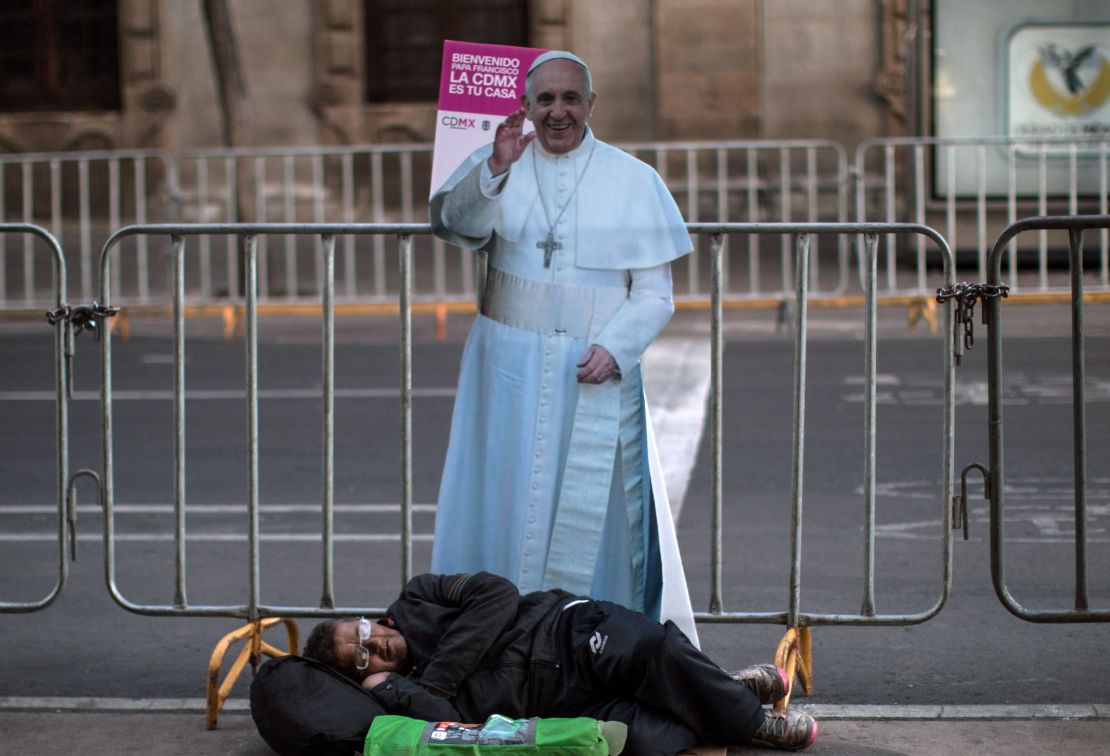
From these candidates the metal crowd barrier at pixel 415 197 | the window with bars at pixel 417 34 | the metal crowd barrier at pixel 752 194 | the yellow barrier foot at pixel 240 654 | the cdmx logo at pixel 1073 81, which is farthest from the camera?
the window with bars at pixel 417 34

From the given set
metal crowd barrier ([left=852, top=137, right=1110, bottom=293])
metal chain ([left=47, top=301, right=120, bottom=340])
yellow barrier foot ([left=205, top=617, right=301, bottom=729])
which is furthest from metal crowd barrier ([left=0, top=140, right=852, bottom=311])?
yellow barrier foot ([left=205, top=617, right=301, bottom=729])

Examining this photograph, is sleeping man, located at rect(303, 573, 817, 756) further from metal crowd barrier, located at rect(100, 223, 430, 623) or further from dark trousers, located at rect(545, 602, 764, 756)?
metal crowd barrier, located at rect(100, 223, 430, 623)

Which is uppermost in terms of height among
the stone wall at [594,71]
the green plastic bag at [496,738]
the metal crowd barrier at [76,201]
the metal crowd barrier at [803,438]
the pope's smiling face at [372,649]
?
the stone wall at [594,71]

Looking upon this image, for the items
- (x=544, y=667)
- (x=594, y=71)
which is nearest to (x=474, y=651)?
(x=544, y=667)

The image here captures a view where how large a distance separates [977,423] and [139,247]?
8.50 m

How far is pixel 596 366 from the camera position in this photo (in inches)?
209

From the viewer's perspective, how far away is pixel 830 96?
19.8 m

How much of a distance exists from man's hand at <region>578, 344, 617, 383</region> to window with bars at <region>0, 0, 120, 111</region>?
16816 millimetres

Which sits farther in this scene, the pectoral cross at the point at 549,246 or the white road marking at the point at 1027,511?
the white road marking at the point at 1027,511

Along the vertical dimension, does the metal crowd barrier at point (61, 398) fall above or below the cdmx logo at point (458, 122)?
below

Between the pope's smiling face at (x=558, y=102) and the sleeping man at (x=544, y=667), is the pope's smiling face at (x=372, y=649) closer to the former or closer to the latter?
the sleeping man at (x=544, y=667)

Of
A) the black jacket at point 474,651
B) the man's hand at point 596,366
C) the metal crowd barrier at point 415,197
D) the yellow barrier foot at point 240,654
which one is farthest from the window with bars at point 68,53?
the black jacket at point 474,651

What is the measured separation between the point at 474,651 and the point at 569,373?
950 millimetres

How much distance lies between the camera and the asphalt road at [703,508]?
6.15m
